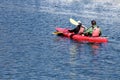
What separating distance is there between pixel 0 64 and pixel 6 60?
124cm

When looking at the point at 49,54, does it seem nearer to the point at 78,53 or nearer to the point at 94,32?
the point at 78,53


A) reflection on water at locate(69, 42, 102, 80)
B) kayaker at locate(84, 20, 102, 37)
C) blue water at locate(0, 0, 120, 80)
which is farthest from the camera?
kayaker at locate(84, 20, 102, 37)

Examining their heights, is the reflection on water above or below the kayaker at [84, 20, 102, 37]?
below

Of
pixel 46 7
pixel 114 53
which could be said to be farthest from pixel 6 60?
pixel 46 7

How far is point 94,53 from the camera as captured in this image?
38281 millimetres

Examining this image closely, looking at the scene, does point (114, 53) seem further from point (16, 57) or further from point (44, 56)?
point (16, 57)

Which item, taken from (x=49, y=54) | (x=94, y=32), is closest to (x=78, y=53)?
(x=49, y=54)

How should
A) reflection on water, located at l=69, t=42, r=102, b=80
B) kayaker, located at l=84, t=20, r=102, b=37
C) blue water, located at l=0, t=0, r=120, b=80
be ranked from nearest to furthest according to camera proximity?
blue water, located at l=0, t=0, r=120, b=80, reflection on water, located at l=69, t=42, r=102, b=80, kayaker, located at l=84, t=20, r=102, b=37

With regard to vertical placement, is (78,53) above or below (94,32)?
below

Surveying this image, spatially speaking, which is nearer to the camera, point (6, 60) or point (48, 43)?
point (6, 60)

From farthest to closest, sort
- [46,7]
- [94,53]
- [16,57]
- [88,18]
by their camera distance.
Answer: [46,7]
[88,18]
[94,53]
[16,57]

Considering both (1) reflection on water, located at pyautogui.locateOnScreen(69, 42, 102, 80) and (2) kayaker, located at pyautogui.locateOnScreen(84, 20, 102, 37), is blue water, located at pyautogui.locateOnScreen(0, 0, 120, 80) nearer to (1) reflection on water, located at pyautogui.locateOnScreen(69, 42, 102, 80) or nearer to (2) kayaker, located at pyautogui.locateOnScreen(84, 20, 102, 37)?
(1) reflection on water, located at pyautogui.locateOnScreen(69, 42, 102, 80)

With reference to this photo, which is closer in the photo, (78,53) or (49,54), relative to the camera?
(49,54)

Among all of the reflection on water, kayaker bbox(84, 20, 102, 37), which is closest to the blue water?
the reflection on water
